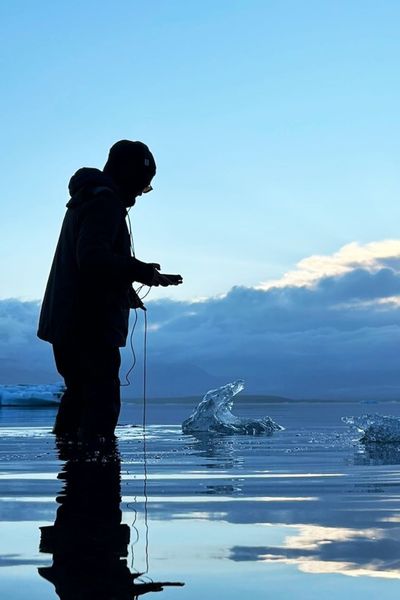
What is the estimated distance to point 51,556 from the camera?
1.63 m

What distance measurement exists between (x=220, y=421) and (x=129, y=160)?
16.6 ft

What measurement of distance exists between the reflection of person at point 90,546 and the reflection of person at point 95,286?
5.58ft

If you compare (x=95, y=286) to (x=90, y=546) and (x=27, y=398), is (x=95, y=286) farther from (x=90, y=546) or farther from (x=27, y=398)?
(x=27, y=398)

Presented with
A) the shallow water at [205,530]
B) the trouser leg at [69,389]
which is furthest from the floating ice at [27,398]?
the shallow water at [205,530]

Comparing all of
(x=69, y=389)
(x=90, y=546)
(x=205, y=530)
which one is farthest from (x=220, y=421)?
(x=90, y=546)

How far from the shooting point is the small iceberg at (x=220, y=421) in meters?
9.25

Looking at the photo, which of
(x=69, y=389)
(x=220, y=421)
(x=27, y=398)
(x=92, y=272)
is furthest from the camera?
(x=27, y=398)

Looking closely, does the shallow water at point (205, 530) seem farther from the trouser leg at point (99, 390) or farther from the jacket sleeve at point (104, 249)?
→ the jacket sleeve at point (104, 249)

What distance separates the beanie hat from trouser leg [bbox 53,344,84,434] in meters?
0.97

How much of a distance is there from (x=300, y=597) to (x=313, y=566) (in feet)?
0.73

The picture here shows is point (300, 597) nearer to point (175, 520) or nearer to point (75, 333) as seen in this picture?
point (175, 520)

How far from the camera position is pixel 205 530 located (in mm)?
1979

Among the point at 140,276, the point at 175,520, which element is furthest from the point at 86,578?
the point at 140,276

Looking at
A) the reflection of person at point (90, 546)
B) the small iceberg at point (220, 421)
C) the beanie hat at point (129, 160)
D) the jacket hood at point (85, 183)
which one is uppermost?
the beanie hat at point (129, 160)
